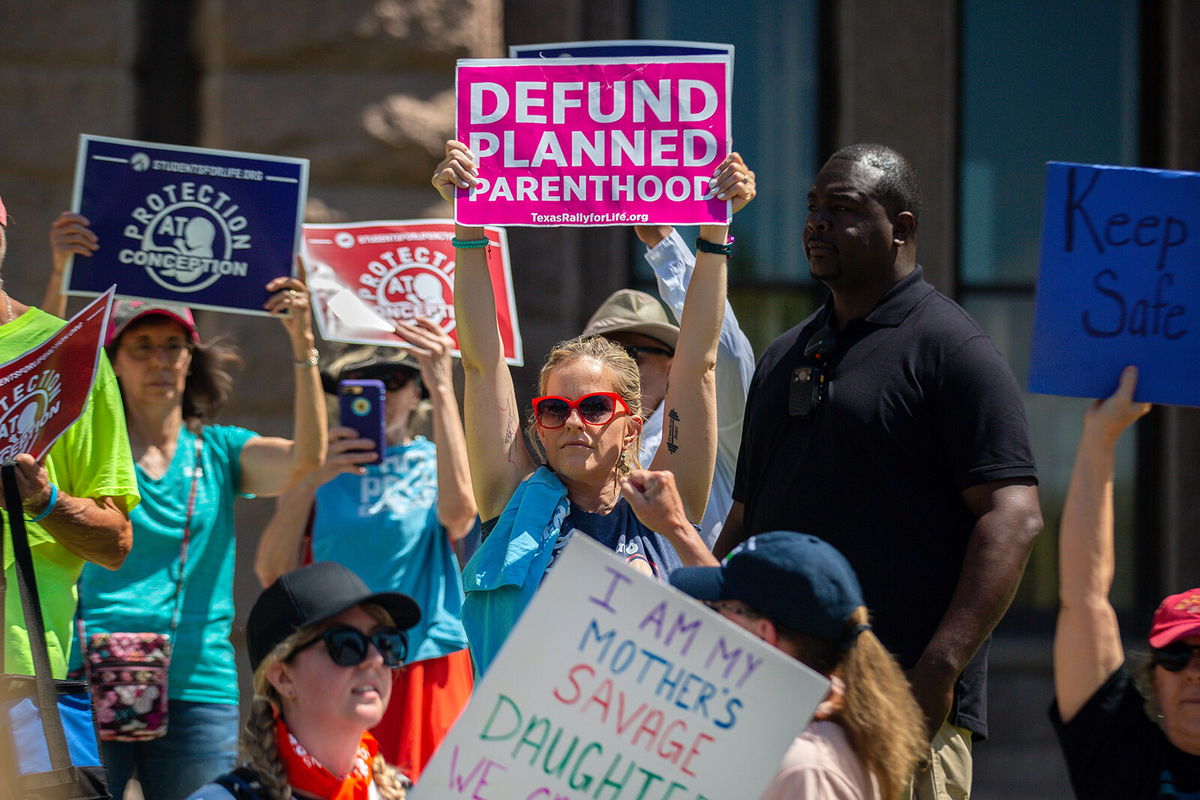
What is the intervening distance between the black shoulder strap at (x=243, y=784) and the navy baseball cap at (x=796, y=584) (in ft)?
2.79

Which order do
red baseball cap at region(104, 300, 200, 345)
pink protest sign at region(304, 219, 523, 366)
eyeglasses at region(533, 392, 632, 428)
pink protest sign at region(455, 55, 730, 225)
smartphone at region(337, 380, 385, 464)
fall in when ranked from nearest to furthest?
1. eyeglasses at region(533, 392, 632, 428)
2. pink protest sign at region(455, 55, 730, 225)
3. red baseball cap at region(104, 300, 200, 345)
4. smartphone at region(337, 380, 385, 464)
5. pink protest sign at region(304, 219, 523, 366)

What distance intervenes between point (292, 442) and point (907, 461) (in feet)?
7.30

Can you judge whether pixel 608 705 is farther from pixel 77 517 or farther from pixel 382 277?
pixel 382 277

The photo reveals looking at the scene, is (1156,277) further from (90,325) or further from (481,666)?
(90,325)

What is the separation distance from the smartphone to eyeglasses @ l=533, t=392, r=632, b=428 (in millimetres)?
1561

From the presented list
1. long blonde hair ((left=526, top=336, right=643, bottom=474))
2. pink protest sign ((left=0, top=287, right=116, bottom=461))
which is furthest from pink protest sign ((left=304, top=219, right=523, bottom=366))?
pink protest sign ((left=0, top=287, right=116, bottom=461))

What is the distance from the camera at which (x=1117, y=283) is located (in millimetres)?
3309

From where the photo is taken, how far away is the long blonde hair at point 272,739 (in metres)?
2.67

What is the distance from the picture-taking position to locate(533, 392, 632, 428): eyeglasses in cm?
348

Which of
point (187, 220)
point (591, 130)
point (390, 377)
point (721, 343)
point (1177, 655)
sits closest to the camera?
point (1177, 655)

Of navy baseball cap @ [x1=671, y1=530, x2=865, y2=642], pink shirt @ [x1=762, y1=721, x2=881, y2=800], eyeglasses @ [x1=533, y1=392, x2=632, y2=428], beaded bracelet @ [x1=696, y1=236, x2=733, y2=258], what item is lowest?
pink shirt @ [x1=762, y1=721, x2=881, y2=800]

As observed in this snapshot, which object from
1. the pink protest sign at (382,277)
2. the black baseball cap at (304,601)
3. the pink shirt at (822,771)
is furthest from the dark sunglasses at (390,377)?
the pink shirt at (822,771)

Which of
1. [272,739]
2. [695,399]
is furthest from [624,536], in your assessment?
[272,739]

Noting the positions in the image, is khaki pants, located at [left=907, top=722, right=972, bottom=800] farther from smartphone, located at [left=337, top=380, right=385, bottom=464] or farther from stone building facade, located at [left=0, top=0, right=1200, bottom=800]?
stone building facade, located at [left=0, top=0, right=1200, bottom=800]
